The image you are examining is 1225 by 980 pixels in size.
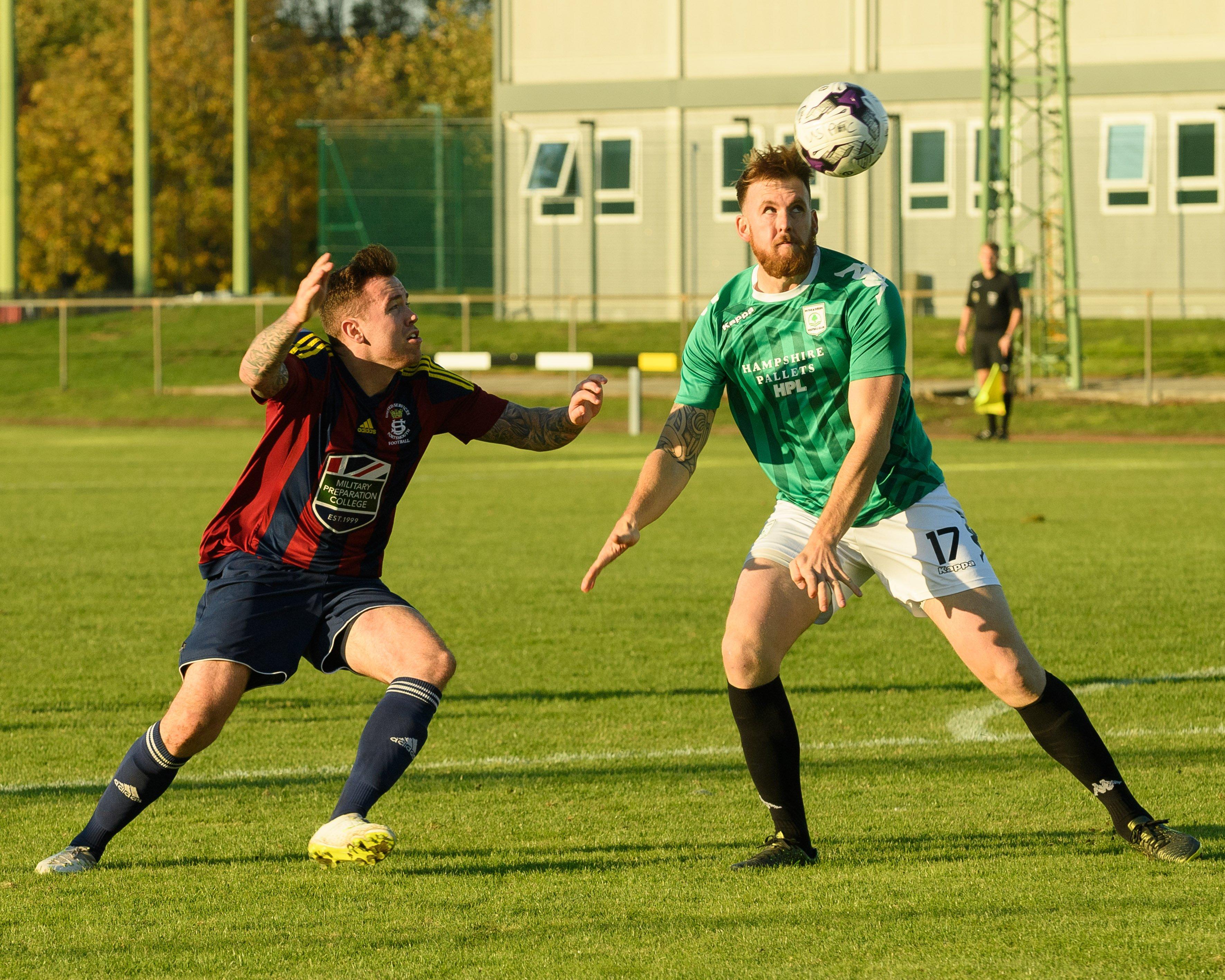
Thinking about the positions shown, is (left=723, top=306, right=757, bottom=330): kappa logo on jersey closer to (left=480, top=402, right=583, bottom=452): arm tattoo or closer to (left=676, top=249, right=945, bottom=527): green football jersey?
(left=676, top=249, right=945, bottom=527): green football jersey

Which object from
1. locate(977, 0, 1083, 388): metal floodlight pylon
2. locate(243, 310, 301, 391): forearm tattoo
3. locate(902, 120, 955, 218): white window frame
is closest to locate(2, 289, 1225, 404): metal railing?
locate(977, 0, 1083, 388): metal floodlight pylon

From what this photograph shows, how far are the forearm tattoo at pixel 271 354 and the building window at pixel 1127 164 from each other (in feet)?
109

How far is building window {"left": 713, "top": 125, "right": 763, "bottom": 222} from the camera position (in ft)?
125

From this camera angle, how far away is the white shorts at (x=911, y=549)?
194 inches

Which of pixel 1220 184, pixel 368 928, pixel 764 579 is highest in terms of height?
pixel 1220 184

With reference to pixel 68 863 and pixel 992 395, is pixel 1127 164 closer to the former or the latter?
pixel 992 395

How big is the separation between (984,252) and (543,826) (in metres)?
17.6

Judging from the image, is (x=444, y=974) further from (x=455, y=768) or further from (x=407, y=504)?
(x=407, y=504)

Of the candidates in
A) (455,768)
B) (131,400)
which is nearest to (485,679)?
(455,768)

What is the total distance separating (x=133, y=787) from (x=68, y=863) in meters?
0.27

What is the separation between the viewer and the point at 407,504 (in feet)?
50.9

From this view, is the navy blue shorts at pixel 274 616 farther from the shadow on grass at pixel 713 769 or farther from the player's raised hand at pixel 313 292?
the shadow on grass at pixel 713 769

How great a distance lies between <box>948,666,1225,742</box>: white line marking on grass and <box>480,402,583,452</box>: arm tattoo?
215 centimetres

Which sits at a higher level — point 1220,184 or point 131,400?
point 1220,184
